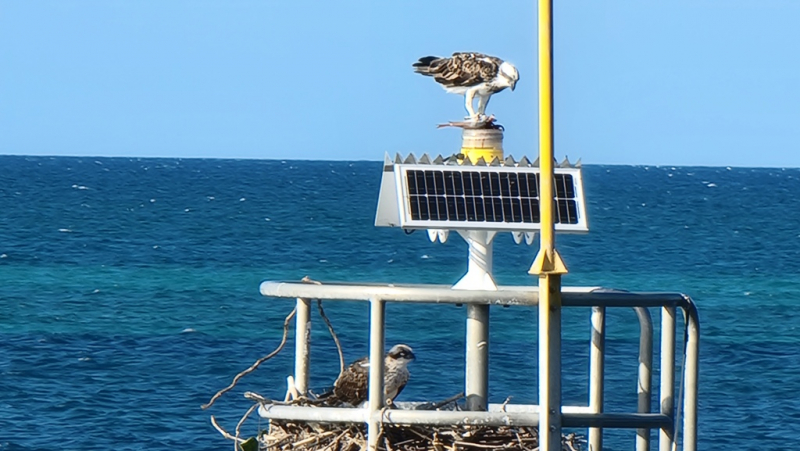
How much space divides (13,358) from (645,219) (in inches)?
2860

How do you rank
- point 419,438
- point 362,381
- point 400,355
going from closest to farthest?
1. point 419,438
2. point 362,381
3. point 400,355

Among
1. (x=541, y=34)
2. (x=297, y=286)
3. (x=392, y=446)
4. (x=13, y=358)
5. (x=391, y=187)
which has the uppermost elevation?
(x=541, y=34)

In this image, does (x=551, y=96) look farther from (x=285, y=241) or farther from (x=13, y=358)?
(x=285, y=241)

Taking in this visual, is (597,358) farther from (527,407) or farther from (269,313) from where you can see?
(269,313)

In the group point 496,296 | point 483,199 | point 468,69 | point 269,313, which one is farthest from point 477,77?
point 269,313

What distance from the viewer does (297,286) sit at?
795 centimetres

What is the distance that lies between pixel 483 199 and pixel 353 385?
4.00 feet

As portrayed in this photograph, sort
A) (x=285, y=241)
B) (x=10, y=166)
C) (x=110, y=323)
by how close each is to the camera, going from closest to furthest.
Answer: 1. (x=110, y=323)
2. (x=285, y=241)
3. (x=10, y=166)

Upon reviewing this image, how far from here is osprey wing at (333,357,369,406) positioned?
8.32 metres

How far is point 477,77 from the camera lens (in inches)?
334

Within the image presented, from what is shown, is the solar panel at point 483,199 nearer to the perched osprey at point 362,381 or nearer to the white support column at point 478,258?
the white support column at point 478,258

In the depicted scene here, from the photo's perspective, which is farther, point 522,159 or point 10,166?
point 10,166

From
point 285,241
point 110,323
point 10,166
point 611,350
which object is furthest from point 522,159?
point 10,166

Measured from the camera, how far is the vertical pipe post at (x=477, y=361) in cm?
777
